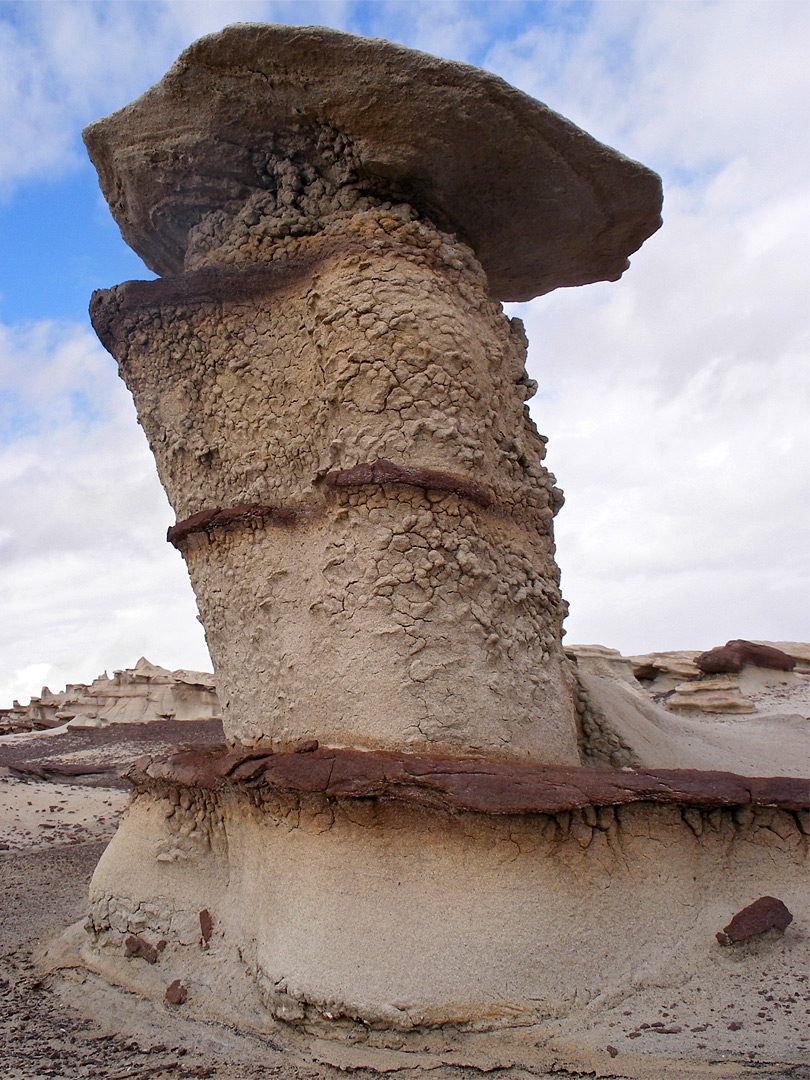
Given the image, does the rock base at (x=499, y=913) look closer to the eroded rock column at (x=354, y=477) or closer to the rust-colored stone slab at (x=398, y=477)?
the eroded rock column at (x=354, y=477)

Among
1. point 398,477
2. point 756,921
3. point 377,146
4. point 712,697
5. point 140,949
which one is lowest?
point 140,949

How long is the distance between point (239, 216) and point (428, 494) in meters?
1.77

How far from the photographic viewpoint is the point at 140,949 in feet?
11.1

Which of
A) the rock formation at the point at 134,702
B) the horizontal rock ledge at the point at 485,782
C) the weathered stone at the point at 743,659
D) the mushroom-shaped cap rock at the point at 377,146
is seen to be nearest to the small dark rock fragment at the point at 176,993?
the horizontal rock ledge at the point at 485,782

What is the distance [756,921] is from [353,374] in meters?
2.62

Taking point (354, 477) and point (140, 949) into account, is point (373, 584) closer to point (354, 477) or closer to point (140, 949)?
point (354, 477)

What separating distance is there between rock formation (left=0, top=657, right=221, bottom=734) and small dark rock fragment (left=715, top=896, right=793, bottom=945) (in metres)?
15.2

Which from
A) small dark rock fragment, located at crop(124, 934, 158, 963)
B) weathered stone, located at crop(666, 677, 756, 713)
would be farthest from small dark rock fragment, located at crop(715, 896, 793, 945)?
weathered stone, located at crop(666, 677, 756, 713)

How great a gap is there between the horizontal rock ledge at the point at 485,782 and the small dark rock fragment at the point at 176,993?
779 mm

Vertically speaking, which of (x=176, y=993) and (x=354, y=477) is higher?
(x=354, y=477)

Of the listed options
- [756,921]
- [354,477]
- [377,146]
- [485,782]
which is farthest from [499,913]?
[377,146]

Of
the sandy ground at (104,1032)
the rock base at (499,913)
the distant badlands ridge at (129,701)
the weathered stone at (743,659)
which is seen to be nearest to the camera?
the sandy ground at (104,1032)

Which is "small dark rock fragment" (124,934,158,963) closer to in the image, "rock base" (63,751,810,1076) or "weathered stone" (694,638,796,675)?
"rock base" (63,751,810,1076)

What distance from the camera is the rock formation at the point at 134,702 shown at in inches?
680
